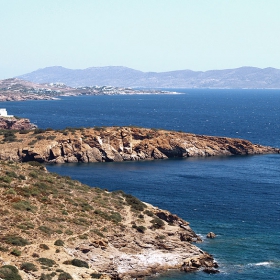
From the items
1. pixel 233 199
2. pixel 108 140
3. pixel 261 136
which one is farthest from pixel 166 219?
pixel 261 136

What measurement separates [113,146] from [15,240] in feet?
233

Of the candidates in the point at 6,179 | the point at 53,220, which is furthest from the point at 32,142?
the point at 53,220

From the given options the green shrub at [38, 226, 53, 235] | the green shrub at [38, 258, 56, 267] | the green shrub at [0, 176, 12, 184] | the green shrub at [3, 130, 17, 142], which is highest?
the green shrub at [0, 176, 12, 184]

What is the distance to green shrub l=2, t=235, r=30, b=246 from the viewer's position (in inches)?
1699

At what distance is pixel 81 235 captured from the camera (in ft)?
157

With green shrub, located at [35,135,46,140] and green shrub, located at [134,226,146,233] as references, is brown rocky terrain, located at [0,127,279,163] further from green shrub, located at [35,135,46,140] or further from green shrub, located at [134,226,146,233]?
green shrub, located at [134,226,146,233]

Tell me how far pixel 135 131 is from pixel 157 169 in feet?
66.4

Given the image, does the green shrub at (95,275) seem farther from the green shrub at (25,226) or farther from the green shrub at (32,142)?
the green shrub at (32,142)

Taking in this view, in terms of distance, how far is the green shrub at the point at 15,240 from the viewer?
4316 centimetres

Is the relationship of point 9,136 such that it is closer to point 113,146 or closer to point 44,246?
Result: point 113,146

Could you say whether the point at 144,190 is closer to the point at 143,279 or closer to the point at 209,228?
the point at 209,228

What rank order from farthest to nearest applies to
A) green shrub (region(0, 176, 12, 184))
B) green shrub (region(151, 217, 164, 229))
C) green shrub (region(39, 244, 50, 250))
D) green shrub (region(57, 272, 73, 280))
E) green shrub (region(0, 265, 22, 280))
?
green shrub (region(0, 176, 12, 184)) < green shrub (region(151, 217, 164, 229)) < green shrub (region(39, 244, 50, 250)) < green shrub (region(57, 272, 73, 280)) < green shrub (region(0, 265, 22, 280))

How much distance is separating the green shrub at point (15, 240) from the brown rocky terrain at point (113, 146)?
6245 centimetres

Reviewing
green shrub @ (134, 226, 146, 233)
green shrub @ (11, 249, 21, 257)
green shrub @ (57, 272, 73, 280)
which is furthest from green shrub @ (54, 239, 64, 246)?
green shrub @ (134, 226, 146, 233)
